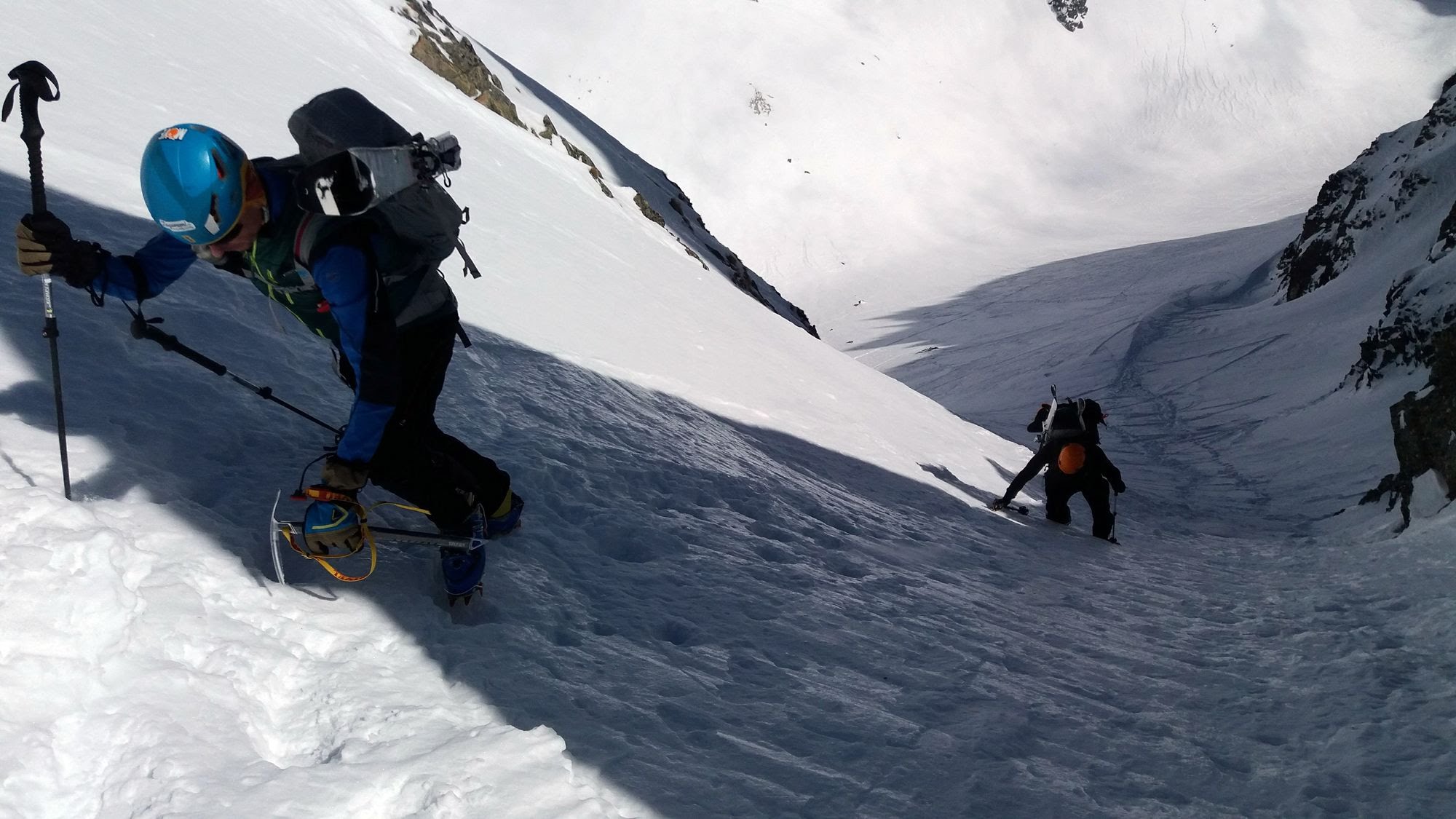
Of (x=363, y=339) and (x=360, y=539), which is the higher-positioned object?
(x=363, y=339)

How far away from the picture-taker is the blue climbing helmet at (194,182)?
2.92 m

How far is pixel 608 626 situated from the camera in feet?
12.5

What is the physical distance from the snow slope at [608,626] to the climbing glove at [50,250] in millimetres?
522

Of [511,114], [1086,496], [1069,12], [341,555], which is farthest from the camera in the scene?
[1069,12]

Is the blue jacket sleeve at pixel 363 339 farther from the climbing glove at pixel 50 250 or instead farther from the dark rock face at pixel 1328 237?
the dark rock face at pixel 1328 237

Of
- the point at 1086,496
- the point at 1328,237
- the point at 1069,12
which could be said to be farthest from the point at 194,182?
the point at 1069,12

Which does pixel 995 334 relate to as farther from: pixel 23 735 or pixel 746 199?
pixel 23 735

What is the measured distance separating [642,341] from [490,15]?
164 ft

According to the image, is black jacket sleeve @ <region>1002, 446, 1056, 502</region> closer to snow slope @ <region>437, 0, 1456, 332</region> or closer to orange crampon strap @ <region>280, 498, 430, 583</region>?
orange crampon strap @ <region>280, 498, 430, 583</region>

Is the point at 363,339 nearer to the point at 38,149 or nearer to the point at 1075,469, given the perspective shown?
the point at 38,149

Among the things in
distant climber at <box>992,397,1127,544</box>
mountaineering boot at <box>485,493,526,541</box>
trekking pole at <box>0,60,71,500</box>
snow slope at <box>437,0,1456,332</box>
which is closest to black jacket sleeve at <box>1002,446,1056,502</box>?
distant climber at <box>992,397,1127,544</box>

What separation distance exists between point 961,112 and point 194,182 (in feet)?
193

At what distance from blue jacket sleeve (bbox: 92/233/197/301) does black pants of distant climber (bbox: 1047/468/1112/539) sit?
22.9ft

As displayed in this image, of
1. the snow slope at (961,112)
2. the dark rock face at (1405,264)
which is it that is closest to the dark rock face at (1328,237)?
the dark rock face at (1405,264)
